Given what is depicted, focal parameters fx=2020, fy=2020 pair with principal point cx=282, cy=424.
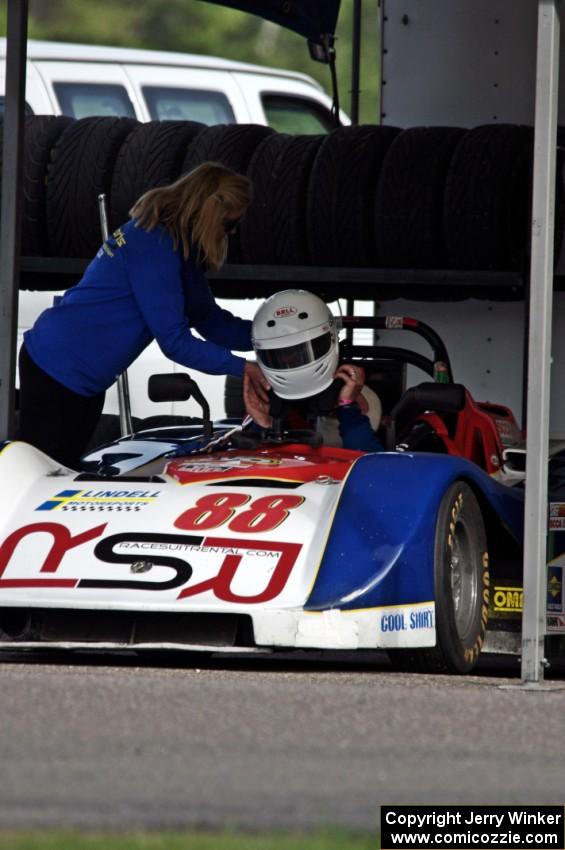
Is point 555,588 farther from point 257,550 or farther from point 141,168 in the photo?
point 141,168

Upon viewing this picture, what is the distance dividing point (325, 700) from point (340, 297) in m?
5.50

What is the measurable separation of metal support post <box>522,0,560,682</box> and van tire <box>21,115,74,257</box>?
4306 mm

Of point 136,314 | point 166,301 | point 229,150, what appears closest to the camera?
point 166,301

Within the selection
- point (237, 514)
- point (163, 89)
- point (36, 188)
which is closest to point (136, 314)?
point (237, 514)

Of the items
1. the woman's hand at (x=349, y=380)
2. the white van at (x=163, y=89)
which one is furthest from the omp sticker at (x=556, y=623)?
the white van at (x=163, y=89)

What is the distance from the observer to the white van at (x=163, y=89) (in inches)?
516

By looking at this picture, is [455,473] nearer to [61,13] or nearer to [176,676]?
[176,676]

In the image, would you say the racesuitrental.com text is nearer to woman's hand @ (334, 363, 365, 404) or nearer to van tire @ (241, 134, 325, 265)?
woman's hand @ (334, 363, 365, 404)

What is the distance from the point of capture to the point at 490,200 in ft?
31.7

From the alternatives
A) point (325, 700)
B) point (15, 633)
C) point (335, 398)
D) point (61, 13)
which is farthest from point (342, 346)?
point (61, 13)

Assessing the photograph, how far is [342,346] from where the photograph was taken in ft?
27.2

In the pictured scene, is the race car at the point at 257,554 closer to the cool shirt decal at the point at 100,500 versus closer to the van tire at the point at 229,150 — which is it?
the cool shirt decal at the point at 100,500

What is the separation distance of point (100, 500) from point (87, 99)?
260 inches

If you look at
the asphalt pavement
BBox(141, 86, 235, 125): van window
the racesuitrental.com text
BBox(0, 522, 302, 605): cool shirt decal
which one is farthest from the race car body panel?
BBox(141, 86, 235, 125): van window
